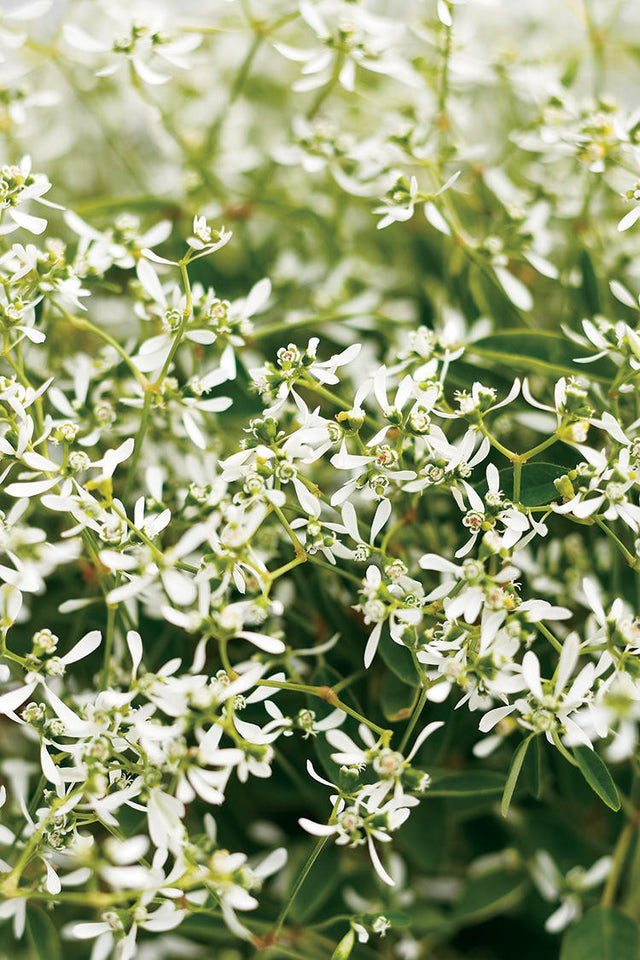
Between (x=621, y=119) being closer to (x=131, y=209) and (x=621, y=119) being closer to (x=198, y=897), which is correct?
(x=131, y=209)

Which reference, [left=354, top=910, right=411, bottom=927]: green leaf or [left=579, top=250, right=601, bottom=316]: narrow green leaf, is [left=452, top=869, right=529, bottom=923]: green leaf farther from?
[left=579, top=250, right=601, bottom=316]: narrow green leaf

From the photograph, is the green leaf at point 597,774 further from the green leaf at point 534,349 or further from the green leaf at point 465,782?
A: the green leaf at point 534,349

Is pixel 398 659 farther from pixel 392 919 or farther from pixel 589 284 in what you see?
pixel 589 284

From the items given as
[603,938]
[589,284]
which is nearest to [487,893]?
[603,938]

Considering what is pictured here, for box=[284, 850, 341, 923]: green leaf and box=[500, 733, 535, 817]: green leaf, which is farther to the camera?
box=[284, 850, 341, 923]: green leaf

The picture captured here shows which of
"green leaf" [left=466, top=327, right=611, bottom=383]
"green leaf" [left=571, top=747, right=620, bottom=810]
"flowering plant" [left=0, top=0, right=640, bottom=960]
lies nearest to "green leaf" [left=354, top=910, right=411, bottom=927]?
"flowering plant" [left=0, top=0, right=640, bottom=960]
